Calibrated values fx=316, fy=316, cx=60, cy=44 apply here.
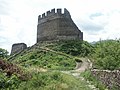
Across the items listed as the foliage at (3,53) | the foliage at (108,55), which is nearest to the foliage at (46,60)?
the foliage at (108,55)

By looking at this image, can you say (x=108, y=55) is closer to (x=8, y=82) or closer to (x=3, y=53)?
(x=3, y=53)

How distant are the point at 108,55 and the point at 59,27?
4095cm

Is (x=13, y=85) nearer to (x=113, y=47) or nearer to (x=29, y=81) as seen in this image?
(x=29, y=81)

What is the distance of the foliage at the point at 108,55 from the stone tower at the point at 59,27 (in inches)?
1498

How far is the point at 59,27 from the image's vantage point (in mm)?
62938

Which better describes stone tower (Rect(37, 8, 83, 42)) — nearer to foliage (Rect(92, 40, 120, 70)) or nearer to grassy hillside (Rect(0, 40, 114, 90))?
grassy hillside (Rect(0, 40, 114, 90))

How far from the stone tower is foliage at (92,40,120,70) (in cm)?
3805

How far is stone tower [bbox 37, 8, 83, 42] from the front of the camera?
62.1m

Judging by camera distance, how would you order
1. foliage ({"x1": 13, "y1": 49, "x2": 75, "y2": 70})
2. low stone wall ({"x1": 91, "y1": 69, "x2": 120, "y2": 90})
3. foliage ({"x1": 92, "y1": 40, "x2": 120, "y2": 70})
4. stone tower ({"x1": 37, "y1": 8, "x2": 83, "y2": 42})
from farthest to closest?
stone tower ({"x1": 37, "y1": 8, "x2": 83, "y2": 42})
foliage ({"x1": 13, "y1": 49, "x2": 75, "y2": 70})
foliage ({"x1": 92, "y1": 40, "x2": 120, "y2": 70})
low stone wall ({"x1": 91, "y1": 69, "x2": 120, "y2": 90})

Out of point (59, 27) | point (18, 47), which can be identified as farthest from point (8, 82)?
point (18, 47)

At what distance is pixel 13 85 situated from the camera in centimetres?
1207

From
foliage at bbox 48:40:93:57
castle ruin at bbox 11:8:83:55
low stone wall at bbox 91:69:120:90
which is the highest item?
castle ruin at bbox 11:8:83:55

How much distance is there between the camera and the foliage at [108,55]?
70.4 ft

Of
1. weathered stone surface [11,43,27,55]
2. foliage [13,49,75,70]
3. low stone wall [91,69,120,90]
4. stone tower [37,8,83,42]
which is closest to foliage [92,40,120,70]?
low stone wall [91,69,120,90]
